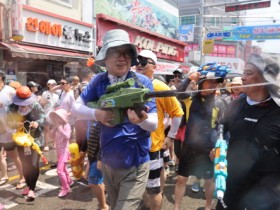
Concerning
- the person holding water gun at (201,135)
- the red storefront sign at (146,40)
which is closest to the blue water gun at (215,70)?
the person holding water gun at (201,135)

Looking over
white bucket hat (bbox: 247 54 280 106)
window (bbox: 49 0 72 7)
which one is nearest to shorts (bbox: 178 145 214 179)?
white bucket hat (bbox: 247 54 280 106)

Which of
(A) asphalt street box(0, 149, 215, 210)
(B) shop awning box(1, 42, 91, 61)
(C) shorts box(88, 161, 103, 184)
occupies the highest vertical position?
(B) shop awning box(1, 42, 91, 61)

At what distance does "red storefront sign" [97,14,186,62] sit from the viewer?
12633 mm

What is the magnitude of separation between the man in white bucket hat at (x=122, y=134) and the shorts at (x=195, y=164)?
122cm

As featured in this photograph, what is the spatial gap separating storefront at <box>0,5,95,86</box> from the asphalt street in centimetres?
505

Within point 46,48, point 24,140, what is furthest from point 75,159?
point 46,48

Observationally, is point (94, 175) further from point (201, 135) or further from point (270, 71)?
point (270, 71)

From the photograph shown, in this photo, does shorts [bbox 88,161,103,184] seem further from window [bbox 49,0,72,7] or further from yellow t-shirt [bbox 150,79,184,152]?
window [bbox 49,0,72,7]

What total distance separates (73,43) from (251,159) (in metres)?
10.3

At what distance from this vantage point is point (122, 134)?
2049 millimetres

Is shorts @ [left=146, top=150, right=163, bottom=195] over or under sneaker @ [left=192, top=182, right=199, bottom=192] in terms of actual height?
over

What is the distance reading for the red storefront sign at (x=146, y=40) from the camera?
12633 millimetres

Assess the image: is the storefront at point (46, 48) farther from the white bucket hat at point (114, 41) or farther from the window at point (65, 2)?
the white bucket hat at point (114, 41)

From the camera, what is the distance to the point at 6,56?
905 cm
